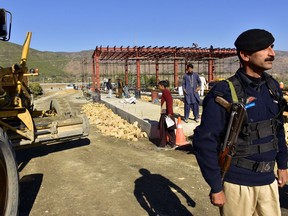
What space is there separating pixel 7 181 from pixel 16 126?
3313 millimetres

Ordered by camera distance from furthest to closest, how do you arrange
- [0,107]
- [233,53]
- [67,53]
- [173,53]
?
1. [67,53]
2. [233,53]
3. [173,53]
4. [0,107]

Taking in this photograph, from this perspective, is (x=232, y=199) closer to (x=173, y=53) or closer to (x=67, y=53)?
(x=173, y=53)

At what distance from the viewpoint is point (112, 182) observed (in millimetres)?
5348

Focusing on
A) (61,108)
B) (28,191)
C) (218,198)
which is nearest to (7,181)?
(28,191)

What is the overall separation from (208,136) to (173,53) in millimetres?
22683

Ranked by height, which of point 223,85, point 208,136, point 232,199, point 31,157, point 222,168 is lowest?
point 31,157

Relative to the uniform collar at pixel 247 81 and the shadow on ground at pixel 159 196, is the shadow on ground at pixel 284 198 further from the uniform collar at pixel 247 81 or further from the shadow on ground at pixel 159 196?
the uniform collar at pixel 247 81

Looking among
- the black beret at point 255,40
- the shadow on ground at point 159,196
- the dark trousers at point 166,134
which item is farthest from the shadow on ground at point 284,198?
the dark trousers at point 166,134

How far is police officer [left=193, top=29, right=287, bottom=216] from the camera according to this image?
221 cm

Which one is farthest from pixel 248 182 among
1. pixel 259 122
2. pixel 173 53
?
pixel 173 53

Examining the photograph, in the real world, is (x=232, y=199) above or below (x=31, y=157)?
above

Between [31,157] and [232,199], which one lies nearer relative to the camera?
[232,199]

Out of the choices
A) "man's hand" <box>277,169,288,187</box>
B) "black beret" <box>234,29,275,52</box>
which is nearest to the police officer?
"black beret" <box>234,29,275,52</box>

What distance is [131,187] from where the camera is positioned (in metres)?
5.11
